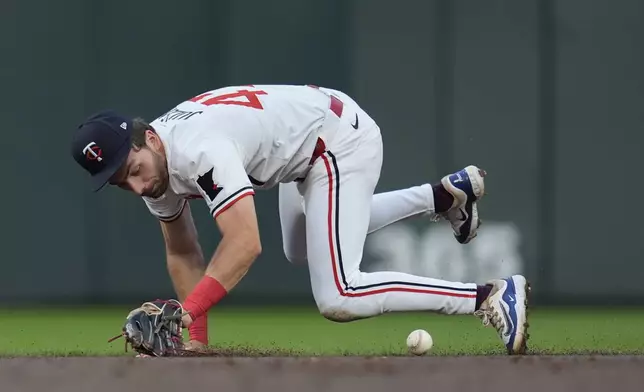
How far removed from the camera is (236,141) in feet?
14.6

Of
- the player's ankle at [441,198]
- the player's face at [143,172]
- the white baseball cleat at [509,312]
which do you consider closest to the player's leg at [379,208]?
the player's ankle at [441,198]

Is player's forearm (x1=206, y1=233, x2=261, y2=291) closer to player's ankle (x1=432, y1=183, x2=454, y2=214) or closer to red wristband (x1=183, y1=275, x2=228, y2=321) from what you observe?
red wristband (x1=183, y1=275, x2=228, y2=321)

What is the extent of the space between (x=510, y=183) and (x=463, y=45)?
99 cm

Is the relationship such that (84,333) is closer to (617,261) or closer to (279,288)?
(279,288)

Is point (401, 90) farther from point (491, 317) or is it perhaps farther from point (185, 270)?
point (491, 317)

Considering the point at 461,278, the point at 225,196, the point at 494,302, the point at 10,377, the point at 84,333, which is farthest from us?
the point at 461,278

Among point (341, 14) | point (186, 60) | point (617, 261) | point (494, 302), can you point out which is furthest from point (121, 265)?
point (494, 302)

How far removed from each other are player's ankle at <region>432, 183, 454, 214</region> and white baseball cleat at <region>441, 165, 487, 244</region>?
0.02 m

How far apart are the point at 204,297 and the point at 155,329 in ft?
0.63

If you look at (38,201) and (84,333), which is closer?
(84,333)

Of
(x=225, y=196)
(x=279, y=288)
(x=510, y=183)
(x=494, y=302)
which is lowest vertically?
(x=279, y=288)

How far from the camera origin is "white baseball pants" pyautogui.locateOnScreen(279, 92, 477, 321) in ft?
15.4

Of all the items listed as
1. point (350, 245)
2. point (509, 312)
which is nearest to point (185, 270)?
point (350, 245)

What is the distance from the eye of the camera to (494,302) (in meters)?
4.74
